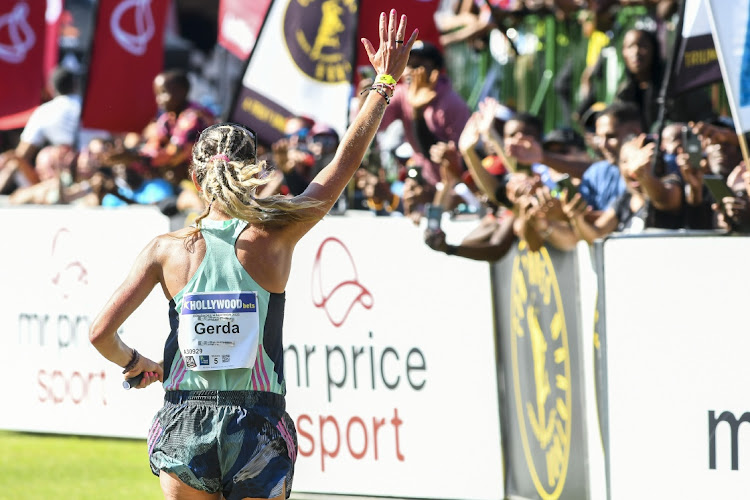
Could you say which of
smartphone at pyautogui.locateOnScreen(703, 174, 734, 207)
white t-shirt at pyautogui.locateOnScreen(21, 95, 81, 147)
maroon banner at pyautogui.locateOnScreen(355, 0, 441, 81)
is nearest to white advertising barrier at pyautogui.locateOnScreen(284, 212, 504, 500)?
smartphone at pyautogui.locateOnScreen(703, 174, 734, 207)

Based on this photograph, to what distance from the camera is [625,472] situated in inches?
A: 220

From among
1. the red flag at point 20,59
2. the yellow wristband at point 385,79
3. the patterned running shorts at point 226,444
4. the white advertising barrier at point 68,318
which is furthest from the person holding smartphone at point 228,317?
the red flag at point 20,59

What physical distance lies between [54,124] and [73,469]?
15.7ft

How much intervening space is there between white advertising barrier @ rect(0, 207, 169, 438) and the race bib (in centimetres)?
469

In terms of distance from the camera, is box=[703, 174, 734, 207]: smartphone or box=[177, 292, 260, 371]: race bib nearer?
box=[177, 292, 260, 371]: race bib

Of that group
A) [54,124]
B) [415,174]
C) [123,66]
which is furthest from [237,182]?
[54,124]

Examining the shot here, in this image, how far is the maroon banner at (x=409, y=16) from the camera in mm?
9297

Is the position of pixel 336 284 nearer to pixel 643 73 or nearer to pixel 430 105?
pixel 430 105

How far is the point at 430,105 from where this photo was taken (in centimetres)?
901

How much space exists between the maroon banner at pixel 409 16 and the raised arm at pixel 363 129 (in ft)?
16.6

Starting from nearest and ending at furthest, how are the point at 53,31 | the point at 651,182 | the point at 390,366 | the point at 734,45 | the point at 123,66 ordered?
the point at 734,45 → the point at 651,182 → the point at 390,366 → the point at 123,66 → the point at 53,31

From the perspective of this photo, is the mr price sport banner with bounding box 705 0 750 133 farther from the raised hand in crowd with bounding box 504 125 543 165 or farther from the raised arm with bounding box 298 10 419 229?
the raised arm with bounding box 298 10 419 229

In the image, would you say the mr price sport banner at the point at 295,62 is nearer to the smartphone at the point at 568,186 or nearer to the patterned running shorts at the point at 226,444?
the smartphone at the point at 568,186

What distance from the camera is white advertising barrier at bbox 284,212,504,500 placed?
682cm
